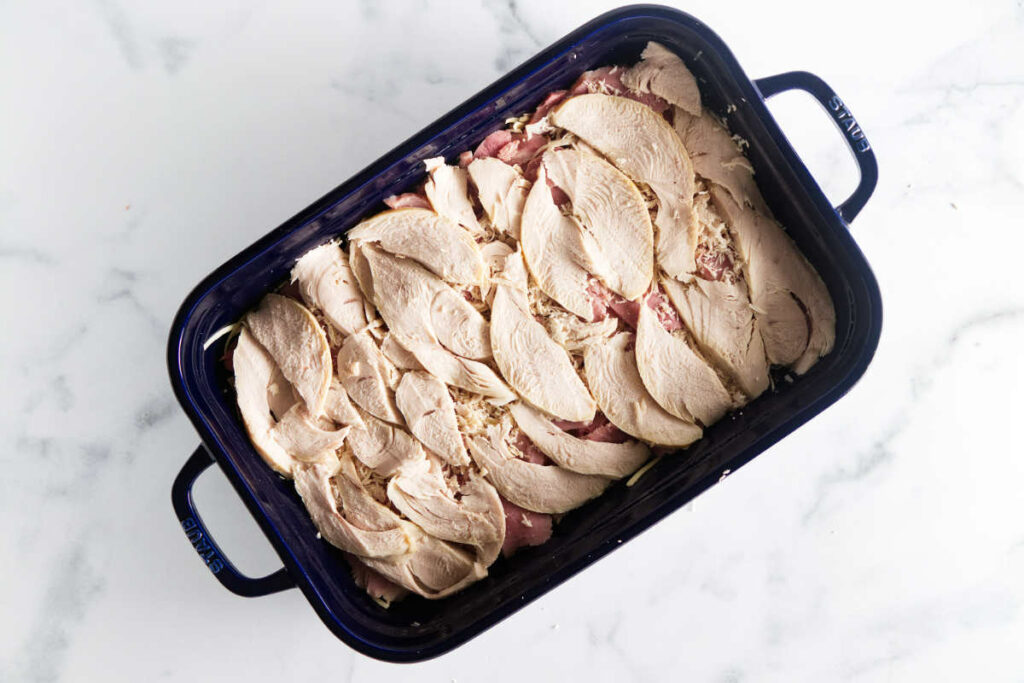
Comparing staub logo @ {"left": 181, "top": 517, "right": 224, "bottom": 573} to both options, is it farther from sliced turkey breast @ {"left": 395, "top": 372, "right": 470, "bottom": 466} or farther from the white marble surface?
sliced turkey breast @ {"left": 395, "top": 372, "right": 470, "bottom": 466}

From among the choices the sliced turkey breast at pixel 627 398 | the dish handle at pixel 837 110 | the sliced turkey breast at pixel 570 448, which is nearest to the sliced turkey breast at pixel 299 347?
the sliced turkey breast at pixel 570 448

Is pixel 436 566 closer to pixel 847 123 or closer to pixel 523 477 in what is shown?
pixel 523 477

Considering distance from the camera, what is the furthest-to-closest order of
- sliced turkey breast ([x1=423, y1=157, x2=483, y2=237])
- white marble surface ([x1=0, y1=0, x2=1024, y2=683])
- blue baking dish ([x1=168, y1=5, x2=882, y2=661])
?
white marble surface ([x1=0, y1=0, x2=1024, y2=683]), sliced turkey breast ([x1=423, y1=157, x2=483, y2=237]), blue baking dish ([x1=168, y1=5, x2=882, y2=661])

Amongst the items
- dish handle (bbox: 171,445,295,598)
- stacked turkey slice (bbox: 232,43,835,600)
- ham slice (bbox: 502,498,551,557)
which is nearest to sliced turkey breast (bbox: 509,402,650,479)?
stacked turkey slice (bbox: 232,43,835,600)

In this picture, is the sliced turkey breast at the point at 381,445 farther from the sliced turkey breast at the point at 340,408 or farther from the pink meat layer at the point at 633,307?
the pink meat layer at the point at 633,307

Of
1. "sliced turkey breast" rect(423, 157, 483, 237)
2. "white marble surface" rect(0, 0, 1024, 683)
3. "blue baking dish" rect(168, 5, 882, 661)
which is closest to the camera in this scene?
"blue baking dish" rect(168, 5, 882, 661)

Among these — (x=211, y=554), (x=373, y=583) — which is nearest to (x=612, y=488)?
(x=373, y=583)
